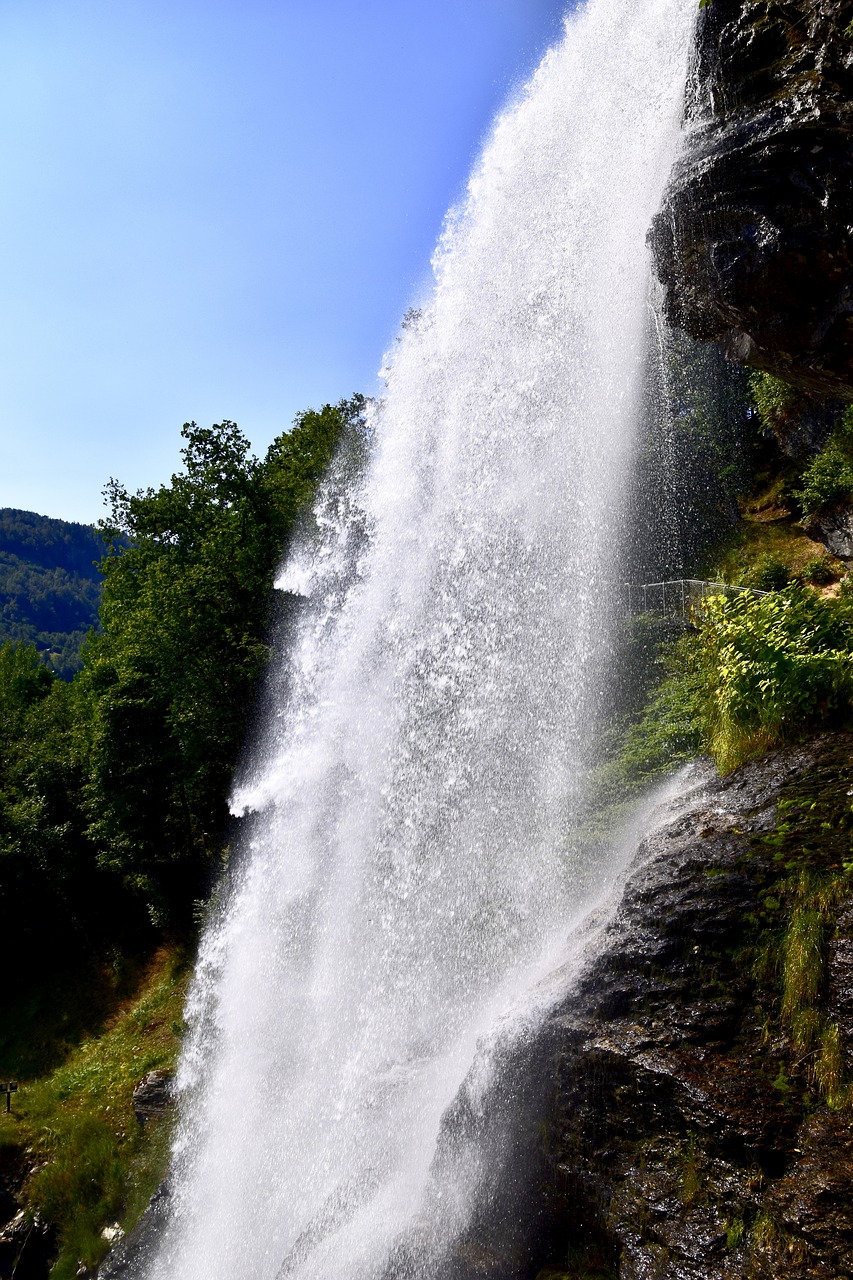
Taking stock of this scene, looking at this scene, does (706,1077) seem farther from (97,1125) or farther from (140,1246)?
(97,1125)

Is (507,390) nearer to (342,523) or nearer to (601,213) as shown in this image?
(601,213)

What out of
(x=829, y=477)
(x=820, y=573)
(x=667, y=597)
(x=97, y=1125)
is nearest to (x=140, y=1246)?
(x=97, y=1125)

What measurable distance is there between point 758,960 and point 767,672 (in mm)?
3074

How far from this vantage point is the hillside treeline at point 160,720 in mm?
18328

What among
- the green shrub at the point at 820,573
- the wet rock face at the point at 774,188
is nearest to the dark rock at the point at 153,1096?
the wet rock face at the point at 774,188

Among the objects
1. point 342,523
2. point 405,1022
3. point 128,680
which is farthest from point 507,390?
point 128,680

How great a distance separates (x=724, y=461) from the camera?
21031mm

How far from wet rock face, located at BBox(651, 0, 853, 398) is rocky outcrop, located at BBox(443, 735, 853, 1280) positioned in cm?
407

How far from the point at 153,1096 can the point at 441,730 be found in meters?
8.67

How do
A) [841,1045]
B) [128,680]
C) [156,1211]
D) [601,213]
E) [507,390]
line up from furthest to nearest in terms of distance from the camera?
1. [128,680]
2. [507,390]
3. [601,213]
4. [156,1211]
5. [841,1045]

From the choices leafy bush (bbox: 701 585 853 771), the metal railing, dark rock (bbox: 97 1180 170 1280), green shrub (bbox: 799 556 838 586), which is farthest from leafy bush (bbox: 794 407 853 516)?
dark rock (bbox: 97 1180 170 1280)

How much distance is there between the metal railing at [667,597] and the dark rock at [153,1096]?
11.9 metres

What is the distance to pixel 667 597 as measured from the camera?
12.9 meters

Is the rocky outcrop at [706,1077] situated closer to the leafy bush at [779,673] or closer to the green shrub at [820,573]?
the leafy bush at [779,673]
